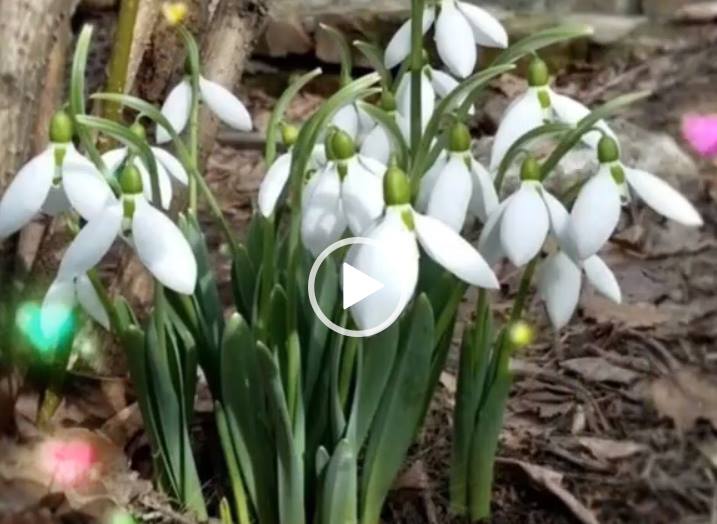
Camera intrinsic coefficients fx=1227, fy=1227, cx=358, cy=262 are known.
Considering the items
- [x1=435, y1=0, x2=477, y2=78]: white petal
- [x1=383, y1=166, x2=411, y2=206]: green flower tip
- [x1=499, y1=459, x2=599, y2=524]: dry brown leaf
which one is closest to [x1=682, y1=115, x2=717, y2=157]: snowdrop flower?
[x1=499, y1=459, x2=599, y2=524]: dry brown leaf

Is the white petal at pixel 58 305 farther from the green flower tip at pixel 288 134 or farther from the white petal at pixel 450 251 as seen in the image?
the white petal at pixel 450 251

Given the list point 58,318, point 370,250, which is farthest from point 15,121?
point 370,250

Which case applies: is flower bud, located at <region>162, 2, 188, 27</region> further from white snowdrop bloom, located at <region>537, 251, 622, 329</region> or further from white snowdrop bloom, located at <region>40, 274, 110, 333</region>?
white snowdrop bloom, located at <region>537, 251, 622, 329</region>

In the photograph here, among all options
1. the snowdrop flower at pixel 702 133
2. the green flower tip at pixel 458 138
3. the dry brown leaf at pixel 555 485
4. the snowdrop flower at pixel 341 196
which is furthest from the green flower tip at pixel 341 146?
the snowdrop flower at pixel 702 133

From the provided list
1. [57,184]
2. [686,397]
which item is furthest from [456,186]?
[686,397]

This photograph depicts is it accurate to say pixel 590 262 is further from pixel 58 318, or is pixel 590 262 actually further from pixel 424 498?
pixel 58 318

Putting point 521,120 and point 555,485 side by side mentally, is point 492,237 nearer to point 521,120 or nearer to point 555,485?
point 521,120
